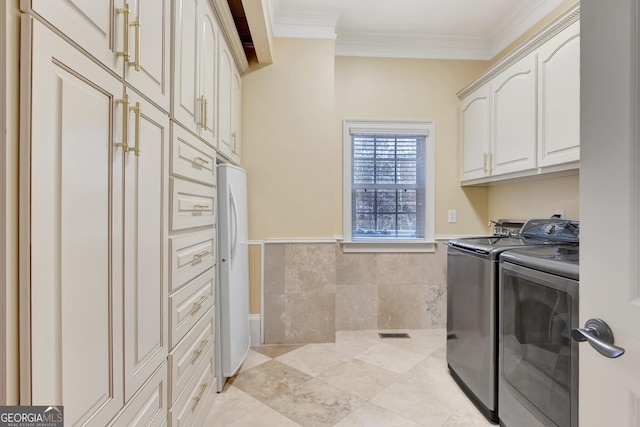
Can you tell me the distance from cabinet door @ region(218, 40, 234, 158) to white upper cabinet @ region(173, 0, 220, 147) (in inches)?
3.7

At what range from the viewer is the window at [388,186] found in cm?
288

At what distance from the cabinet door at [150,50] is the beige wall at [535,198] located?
8.08 feet

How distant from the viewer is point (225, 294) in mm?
1941

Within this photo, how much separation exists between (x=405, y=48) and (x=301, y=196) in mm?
1767

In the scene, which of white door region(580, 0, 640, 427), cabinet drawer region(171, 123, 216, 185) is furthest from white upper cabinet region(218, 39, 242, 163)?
white door region(580, 0, 640, 427)

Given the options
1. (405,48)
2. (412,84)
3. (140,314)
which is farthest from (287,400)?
(405,48)

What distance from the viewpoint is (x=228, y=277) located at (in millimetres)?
1952

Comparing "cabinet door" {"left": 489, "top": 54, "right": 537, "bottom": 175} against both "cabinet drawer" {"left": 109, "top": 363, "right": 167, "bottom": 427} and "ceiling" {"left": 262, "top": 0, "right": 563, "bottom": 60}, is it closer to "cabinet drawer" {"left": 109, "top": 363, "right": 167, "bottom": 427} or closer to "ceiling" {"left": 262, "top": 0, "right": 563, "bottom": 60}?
"ceiling" {"left": 262, "top": 0, "right": 563, "bottom": 60}

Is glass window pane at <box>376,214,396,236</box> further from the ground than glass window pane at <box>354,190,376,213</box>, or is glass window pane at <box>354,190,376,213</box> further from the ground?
glass window pane at <box>354,190,376,213</box>

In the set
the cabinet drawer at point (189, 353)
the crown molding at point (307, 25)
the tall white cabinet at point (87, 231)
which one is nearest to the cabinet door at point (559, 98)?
the crown molding at point (307, 25)

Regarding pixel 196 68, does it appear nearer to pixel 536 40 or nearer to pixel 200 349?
pixel 200 349

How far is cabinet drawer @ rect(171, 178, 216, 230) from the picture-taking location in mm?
1224

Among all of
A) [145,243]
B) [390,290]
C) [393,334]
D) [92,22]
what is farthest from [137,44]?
[393,334]

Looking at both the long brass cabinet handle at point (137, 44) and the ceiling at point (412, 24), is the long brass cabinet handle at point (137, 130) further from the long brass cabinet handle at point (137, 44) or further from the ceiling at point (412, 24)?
the ceiling at point (412, 24)
